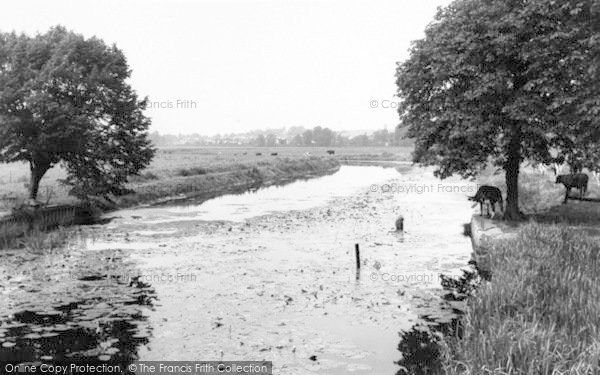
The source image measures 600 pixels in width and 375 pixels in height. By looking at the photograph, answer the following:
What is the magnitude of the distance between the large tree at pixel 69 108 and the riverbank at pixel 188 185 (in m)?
3.68

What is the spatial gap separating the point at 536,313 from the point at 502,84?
1613cm

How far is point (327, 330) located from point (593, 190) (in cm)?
3098

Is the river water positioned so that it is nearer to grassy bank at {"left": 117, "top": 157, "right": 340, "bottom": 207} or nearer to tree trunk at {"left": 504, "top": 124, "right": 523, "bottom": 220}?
tree trunk at {"left": 504, "top": 124, "right": 523, "bottom": 220}

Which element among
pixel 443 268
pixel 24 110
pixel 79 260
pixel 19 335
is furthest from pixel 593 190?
pixel 24 110

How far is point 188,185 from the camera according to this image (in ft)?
194

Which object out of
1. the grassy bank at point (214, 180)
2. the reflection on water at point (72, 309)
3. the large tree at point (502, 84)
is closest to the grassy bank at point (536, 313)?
the large tree at point (502, 84)

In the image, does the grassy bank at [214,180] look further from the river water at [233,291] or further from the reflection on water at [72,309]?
the reflection on water at [72,309]

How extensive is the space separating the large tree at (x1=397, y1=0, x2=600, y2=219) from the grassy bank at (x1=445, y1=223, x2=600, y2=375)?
614 cm

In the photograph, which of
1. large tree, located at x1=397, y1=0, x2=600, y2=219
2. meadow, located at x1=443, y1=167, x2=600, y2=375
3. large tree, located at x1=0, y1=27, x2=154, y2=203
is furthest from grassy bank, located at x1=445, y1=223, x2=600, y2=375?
large tree, located at x1=0, y1=27, x2=154, y2=203

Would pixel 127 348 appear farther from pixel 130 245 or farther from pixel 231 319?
pixel 130 245

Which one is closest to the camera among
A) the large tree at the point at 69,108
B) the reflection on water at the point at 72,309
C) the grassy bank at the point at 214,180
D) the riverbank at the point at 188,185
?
the reflection on water at the point at 72,309

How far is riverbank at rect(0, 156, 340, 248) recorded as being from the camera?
34281 mm

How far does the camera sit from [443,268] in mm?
23156

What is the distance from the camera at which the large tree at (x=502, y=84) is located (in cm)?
2398
